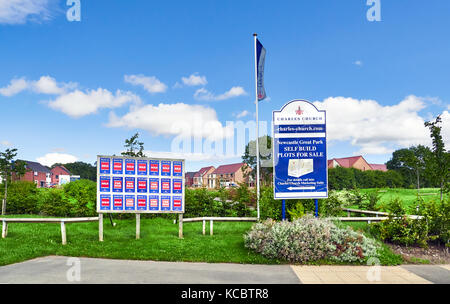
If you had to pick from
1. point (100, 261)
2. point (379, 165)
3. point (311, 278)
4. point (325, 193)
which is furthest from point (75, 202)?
point (379, 165)

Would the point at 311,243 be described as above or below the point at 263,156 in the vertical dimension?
below

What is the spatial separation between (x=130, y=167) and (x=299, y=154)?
588 centimetres

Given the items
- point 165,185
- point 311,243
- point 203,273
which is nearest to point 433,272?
point 311,243

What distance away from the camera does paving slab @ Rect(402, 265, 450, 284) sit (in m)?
7.52

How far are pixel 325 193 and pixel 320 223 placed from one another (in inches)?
84.3

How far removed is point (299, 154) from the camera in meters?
11.4

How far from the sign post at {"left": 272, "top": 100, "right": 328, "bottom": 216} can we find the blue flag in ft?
10.8

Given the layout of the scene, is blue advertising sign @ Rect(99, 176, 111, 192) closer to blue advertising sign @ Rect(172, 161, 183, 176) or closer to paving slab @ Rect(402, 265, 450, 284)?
blue advertising sign @ Rect(172, 161, 183, 176)

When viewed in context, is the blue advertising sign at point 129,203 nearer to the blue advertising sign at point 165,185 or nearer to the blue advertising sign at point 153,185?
the blue advertising sign at point 153,185

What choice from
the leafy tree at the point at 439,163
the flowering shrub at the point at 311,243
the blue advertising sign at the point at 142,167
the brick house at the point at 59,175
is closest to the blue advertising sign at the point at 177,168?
the blue advertising sign at the point at 142,167

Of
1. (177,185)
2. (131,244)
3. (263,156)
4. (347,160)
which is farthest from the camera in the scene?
(347,160)

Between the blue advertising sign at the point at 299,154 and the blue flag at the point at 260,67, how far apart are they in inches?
130

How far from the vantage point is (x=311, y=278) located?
24.3ft

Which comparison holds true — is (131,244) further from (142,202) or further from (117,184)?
(117,184)
